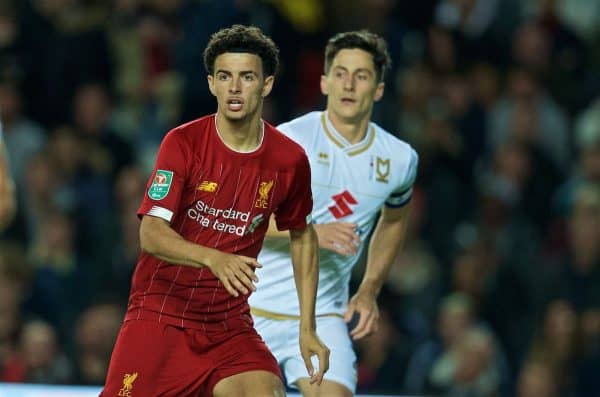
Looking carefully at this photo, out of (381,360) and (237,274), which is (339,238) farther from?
(381,360)

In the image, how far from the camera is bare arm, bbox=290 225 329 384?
17.5 ft

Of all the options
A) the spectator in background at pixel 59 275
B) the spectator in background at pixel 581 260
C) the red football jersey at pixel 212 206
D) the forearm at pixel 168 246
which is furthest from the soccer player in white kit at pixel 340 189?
the spectator in background at pixel 581 260

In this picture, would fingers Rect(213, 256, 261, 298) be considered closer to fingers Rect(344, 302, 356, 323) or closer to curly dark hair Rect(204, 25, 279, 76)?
curly dark hair Rect(204, 25, 279, 76)

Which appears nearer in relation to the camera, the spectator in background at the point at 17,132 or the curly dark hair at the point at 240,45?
the curly dark hair at the point at 240,45

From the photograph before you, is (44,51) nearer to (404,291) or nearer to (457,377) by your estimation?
(404,291)

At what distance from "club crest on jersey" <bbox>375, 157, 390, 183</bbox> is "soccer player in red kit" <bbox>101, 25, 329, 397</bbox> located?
1.01 meters

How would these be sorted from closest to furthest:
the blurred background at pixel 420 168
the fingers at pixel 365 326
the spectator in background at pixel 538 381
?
the fingers at pixel 365 326, the spectator in background at pixel 538 381, the blurred background at pixel 420 168

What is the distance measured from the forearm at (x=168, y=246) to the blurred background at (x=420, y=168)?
399 cm

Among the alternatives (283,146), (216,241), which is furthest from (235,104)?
(216,241)

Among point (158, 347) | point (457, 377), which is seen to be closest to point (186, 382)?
point (158, 347)

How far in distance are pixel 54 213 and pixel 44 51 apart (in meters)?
1.29

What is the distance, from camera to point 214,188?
528 cm

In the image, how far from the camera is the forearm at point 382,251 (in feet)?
21.3

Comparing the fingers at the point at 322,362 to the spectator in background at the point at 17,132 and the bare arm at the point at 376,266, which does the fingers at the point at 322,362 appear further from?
the spectator in background at the point at 17,132
